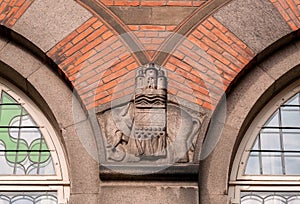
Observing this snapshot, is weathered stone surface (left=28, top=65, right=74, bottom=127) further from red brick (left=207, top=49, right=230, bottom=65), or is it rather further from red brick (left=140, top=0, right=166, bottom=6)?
red brick (left=207, top=49, right=230, bottom=65)

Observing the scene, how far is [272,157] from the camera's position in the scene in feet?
25.5

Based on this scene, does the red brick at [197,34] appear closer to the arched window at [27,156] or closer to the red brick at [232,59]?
the red brick at [232,59]

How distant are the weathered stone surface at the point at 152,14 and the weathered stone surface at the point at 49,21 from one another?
365 millimetres

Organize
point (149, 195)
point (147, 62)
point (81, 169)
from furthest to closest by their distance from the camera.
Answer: point (147, 62) < point (81, 169) < point (149, 195)

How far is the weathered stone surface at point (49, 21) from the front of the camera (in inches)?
307

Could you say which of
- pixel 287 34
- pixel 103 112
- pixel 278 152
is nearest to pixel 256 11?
pixel 287 34

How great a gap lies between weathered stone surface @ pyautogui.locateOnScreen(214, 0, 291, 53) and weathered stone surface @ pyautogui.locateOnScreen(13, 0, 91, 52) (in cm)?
143

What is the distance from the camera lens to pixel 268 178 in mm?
7613

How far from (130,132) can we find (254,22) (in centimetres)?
178

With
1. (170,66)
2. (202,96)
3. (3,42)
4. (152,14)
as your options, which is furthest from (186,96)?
(3,42)

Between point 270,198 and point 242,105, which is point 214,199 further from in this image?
point 242,105

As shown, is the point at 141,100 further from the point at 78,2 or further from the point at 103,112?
the point at 78,2

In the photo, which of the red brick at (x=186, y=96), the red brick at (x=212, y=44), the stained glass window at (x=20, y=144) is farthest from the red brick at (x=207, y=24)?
the stained glass window at (x=20, y=144)

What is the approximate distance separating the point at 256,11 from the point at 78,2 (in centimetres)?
181
